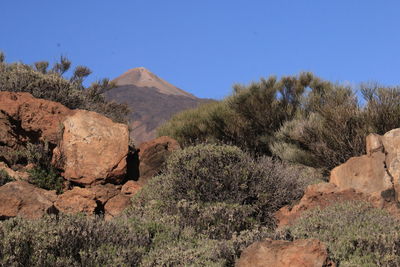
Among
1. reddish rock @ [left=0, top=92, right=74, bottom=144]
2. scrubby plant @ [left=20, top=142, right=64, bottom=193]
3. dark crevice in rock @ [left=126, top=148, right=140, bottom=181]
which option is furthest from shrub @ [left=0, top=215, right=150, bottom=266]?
reddish rock @ [left=0, top=92, right=74, bottom=144]

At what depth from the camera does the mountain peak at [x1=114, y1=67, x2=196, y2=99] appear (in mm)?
113812

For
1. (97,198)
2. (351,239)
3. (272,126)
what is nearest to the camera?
(351,239)

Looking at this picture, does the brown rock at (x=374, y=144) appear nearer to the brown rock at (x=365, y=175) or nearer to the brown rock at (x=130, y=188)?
the brown rock at (x=365, y=175)

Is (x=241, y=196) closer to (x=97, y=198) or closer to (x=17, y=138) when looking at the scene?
(x=97, y=198)

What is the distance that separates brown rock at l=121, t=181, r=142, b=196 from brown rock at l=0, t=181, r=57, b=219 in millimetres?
3021

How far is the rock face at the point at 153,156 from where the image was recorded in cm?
1097

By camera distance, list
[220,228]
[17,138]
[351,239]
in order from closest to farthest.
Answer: [351,239] < [220,228] < [17,138]

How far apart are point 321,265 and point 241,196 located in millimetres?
3935

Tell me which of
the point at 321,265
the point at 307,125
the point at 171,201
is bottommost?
the point at 321,265

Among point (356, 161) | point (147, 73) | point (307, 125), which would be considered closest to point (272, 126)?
point (307, 125)

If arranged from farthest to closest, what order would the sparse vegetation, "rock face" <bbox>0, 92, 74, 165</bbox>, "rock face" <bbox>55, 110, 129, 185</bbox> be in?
"rock face" <bbox>0, 92, 74, 165</bbox>, "rock face" <bbox>55, 110, 129, 185</bbox>, the sparse vegetation

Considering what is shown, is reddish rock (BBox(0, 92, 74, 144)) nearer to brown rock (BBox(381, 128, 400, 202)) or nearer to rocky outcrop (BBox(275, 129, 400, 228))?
rocky outcrop (BBox(275, 129, 400, 228))

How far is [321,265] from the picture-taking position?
4.29 meters

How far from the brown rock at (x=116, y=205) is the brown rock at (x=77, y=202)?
13.2 inches
